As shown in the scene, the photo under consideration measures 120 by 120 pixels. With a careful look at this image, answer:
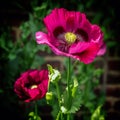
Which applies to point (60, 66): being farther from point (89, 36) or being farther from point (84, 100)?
point (89, 36)

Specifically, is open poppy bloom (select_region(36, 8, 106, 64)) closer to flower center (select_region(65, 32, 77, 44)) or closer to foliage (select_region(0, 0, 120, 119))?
flower center (select_region(65, 32, 77, 44))

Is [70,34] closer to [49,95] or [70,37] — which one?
[70,37]

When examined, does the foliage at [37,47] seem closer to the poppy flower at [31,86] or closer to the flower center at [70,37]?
the poppy flower at [31,86]

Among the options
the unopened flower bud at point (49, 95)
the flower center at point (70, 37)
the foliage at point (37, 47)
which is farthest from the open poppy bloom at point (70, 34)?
the foliage at point (37, 47)

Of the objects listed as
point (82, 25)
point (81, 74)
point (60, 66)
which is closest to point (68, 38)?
point (82, 25)

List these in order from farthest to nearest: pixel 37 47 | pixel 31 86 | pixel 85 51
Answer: pixel 37 47
pixel 31 86
pixel 85 51

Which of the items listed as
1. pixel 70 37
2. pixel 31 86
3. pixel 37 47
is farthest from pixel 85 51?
pixel 37 47
